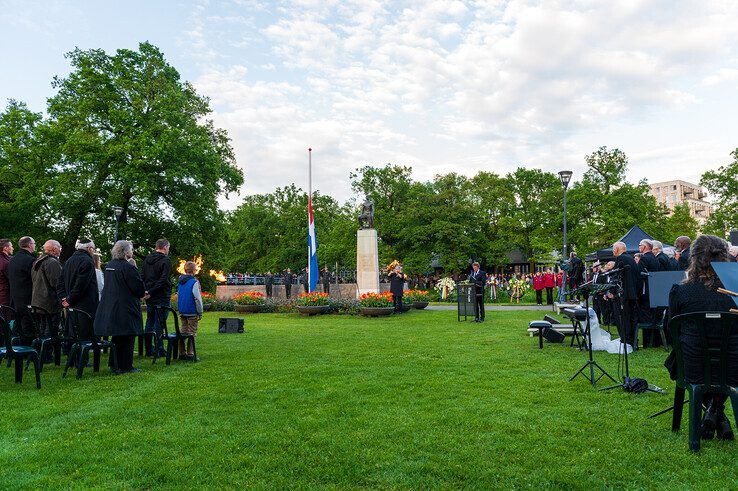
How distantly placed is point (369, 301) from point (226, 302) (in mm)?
9135

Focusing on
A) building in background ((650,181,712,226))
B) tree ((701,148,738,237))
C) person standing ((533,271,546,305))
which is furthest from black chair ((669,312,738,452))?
building in background ((650,181,712,226))

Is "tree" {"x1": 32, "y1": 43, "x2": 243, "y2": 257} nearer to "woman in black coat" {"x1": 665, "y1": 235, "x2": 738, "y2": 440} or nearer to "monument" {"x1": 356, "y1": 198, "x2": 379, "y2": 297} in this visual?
"monument" {"x1": 356, "y1": 198, "x2": 379, "y2": 297}

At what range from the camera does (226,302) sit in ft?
84.4

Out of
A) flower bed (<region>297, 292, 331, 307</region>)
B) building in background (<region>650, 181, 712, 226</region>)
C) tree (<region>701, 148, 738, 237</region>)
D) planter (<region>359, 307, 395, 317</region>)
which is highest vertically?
building in background (<region>650, 181, 712, 226</region>)

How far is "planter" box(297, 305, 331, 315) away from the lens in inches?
829

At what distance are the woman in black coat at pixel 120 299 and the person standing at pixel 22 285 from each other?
6.41ft

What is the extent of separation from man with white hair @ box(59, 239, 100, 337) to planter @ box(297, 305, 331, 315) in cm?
1262

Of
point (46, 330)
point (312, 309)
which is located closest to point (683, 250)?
point (46, 330)

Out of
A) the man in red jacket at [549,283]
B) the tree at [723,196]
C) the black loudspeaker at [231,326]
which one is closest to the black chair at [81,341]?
the black loudspeaker at [231,326]

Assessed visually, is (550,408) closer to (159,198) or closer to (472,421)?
(472,421)

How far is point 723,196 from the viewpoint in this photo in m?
47.5

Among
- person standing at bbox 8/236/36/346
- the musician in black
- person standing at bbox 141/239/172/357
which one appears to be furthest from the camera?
the musician in black

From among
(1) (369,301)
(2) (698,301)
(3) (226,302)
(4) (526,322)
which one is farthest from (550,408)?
(3) (226,302)

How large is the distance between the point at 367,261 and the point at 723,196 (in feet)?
133
